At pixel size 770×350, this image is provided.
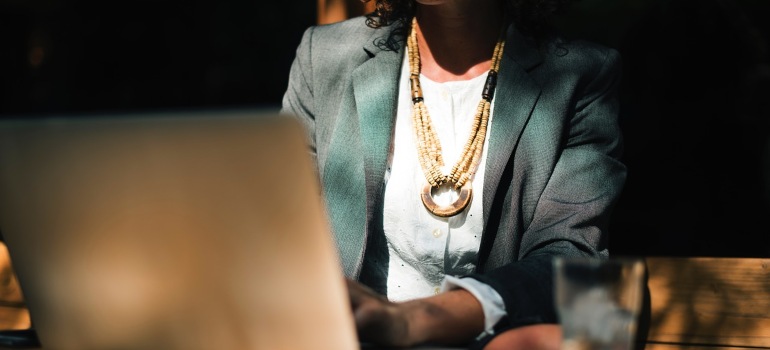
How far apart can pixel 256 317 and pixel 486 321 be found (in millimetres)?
493

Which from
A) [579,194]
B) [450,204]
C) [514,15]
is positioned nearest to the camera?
[579,194]

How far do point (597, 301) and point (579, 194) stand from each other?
0.91m

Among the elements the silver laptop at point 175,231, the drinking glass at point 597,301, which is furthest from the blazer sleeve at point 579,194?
the silver laptop at point 175,231

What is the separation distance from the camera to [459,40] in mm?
2334

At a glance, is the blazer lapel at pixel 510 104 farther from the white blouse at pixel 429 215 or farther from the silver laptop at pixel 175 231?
the silver laptop at pixel 175 231

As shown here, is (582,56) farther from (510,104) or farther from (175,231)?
(175,231)

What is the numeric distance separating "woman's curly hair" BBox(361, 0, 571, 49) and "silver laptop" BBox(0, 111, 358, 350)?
1.26m

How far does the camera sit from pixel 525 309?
1.60 metres

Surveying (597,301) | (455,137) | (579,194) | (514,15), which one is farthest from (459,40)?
(597,301)

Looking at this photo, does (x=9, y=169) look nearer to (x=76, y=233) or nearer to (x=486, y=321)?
(x=76, y=233)

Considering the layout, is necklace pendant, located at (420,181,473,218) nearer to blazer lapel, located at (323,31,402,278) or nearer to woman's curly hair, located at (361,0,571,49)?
blazer lapel, located at (323,31,402,278)

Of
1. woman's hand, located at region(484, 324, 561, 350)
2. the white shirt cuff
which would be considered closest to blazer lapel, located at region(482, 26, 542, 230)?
the white shirt cuff

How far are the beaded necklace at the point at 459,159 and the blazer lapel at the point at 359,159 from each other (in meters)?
0.06

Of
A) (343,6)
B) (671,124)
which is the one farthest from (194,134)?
(671,124)
